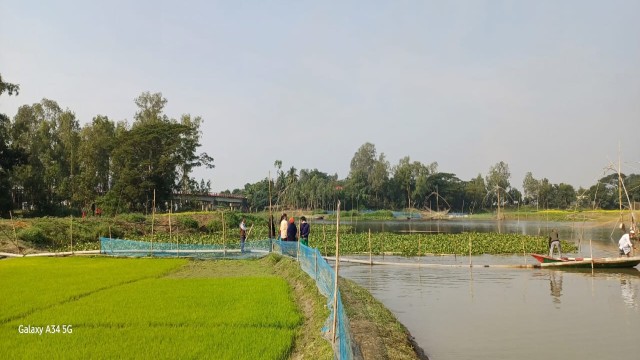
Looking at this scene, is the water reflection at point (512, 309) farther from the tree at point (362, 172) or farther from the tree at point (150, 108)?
the tree at point (362, 172)

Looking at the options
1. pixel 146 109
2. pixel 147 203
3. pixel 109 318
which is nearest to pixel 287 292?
pixel 109 318

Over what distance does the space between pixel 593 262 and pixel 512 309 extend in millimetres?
9245

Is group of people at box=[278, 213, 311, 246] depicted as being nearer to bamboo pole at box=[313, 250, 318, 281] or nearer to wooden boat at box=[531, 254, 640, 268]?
bamboo pole at box=[313, 250, 318, 281]

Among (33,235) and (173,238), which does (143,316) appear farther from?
(173,238)

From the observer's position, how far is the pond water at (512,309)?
10.1 meters

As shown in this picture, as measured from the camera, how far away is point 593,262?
20.6 m

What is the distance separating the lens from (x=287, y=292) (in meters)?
13.2

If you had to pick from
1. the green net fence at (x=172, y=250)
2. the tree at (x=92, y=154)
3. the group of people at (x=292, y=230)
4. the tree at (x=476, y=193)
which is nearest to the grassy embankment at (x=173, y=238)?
the green net fence at (x=172, y=250)

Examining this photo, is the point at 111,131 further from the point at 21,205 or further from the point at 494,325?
the point at 494,325

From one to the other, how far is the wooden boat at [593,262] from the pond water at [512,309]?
33cm

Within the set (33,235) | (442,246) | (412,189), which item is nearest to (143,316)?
(33,235)

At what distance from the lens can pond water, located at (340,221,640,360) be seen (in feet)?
33.0

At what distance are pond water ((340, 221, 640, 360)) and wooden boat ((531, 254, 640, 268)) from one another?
335mm

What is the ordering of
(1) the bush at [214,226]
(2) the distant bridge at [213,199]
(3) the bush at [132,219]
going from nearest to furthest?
(3) the bush at [132,219] → (1) the bush at [214,226] → (2) the distant bridge at [213,199]
